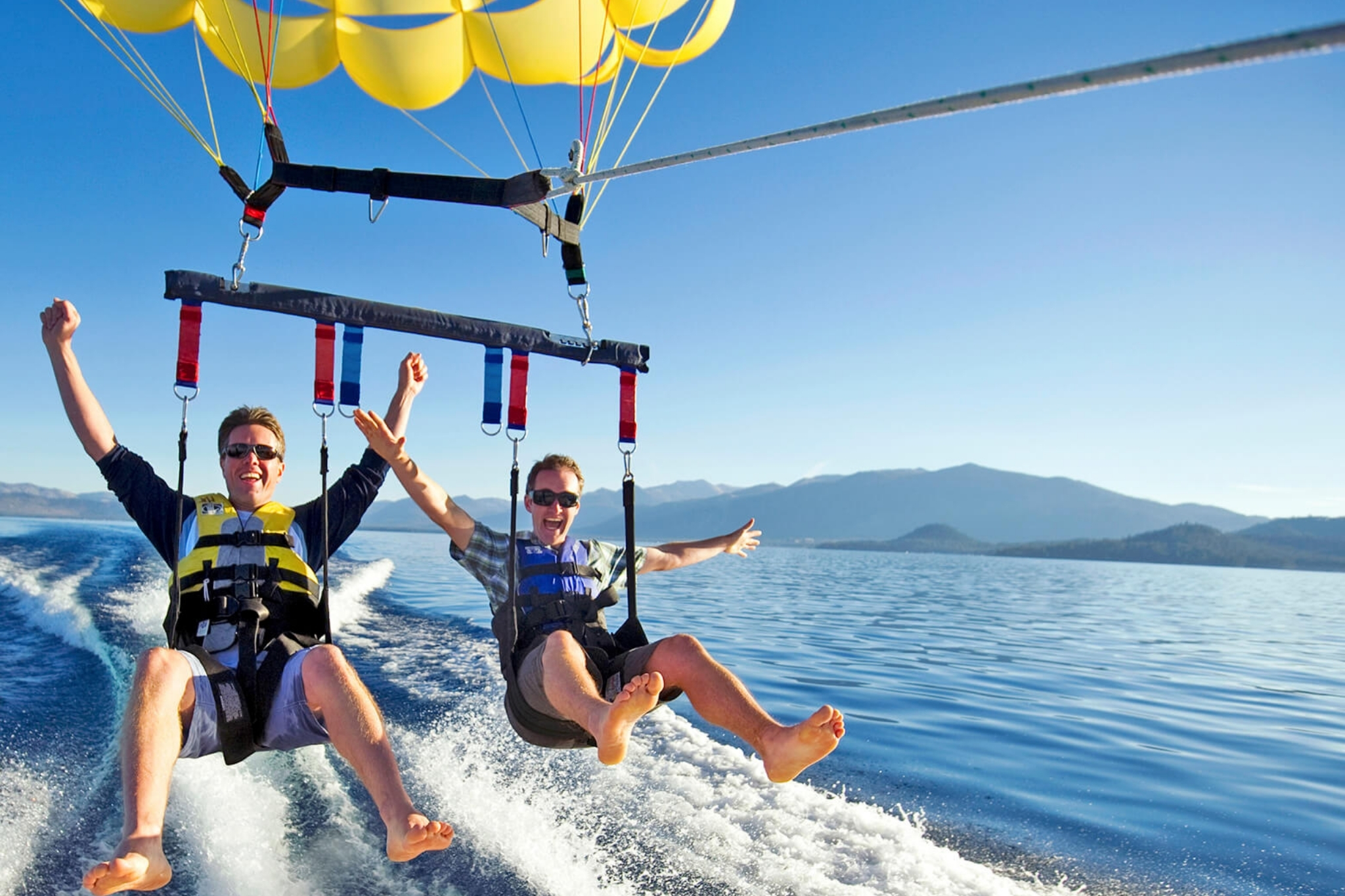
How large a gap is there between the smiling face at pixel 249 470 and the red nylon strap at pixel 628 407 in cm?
154

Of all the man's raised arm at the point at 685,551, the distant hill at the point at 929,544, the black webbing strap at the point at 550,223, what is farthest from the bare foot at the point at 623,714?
the distant hill at the point at 929,544

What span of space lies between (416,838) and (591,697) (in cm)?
70

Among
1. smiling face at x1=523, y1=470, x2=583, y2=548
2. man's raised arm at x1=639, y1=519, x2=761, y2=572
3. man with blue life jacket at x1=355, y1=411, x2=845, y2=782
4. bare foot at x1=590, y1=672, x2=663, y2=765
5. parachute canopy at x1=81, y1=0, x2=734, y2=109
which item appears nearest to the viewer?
bare foot at x1=590, y1=672, x2=663, y2=765

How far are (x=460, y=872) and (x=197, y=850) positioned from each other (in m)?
1.35

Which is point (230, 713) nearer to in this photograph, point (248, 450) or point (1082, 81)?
point (248, 450)

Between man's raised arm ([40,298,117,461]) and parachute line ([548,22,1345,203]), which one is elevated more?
parachute line ([548,22,1345,203])

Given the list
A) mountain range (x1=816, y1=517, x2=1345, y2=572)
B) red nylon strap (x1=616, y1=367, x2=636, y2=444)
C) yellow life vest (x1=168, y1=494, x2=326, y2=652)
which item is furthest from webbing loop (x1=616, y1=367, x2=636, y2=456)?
mountain range (x1=816, y1=517, x2=1345, y2=572)

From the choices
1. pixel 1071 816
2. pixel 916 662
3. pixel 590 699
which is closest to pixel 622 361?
pixel 590 699

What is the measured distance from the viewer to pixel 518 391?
396 centimetres

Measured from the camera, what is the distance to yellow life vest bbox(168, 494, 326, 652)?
330 centimetres

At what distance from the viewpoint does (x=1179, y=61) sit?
1646 millimetres

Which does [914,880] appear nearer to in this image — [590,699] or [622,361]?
[590,699]

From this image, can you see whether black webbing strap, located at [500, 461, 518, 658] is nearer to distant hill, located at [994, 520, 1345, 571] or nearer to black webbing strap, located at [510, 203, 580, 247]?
black webbing strap, located at [510, 203, 580, 247]

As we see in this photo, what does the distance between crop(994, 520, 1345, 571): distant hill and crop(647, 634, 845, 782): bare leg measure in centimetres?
9492
